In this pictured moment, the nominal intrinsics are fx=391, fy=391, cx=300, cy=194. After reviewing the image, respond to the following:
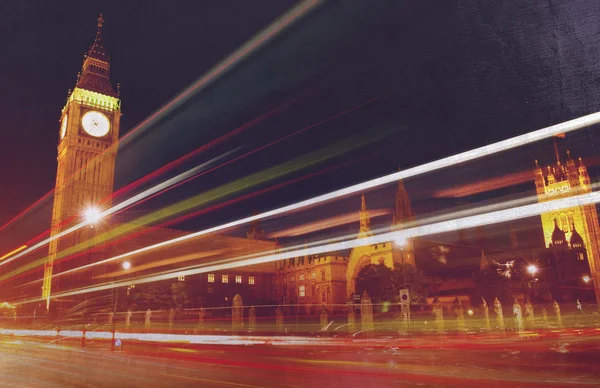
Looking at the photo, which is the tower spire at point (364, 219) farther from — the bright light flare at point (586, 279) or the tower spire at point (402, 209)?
the bright light flare at point (586, 279)

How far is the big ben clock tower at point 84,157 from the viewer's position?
2472 inches

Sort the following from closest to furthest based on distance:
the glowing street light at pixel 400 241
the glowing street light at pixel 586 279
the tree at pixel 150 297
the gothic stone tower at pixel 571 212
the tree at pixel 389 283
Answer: the tree at pixel 150 297
the tree at pixel 389 283
the glowing street light at pixel 400 241
the glowing street light at pixel 586 279
the gothic stone tower at pixel 571 212

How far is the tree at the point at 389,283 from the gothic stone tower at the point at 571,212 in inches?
1623

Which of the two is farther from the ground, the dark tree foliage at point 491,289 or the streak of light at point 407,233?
the streak of light at point 407,233

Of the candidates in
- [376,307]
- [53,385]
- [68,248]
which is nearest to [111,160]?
[68,248]

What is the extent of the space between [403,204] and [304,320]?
4607 centimetres

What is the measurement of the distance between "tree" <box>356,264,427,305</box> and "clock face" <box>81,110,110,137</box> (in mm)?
51062

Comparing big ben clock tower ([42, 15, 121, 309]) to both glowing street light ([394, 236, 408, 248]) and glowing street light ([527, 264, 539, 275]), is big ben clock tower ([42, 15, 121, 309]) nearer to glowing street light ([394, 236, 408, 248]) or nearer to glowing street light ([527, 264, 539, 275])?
glowing street light ([394, 236, 408, 248])

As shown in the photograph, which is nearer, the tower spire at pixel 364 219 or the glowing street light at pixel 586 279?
the glowing street light at pixel 586 279

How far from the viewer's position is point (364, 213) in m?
78.8

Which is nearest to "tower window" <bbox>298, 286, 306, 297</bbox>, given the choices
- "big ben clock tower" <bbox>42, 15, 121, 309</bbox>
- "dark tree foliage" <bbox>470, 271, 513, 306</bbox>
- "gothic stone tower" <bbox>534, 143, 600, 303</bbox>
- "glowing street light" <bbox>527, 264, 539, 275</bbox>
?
→ "dark tree foliage" <bbox>470, 271, 513, 306</bbox>

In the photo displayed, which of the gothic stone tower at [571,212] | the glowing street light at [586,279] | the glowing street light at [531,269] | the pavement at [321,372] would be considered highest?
the gothic stone tower at [571,212]

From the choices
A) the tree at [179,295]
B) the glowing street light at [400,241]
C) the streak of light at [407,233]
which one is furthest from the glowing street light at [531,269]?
the tree at [179,295]

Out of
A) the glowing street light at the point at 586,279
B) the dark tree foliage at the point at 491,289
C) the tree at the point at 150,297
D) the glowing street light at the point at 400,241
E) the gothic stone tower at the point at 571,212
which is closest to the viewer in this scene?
the tree at the point at 150,297
